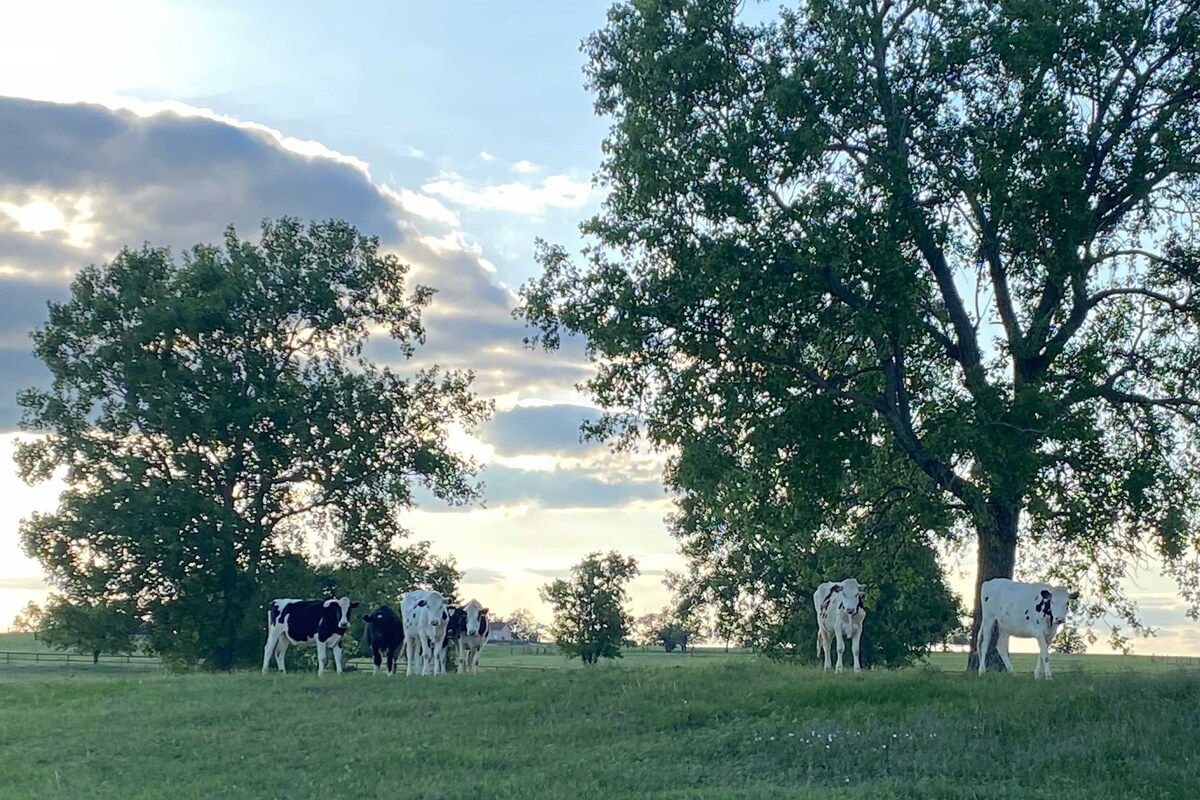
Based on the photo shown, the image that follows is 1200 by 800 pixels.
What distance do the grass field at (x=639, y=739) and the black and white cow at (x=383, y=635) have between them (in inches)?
259

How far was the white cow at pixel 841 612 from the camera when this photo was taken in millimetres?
25562

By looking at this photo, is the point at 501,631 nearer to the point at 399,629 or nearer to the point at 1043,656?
the point at 399,629

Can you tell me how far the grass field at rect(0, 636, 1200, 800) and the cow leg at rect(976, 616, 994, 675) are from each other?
1.99m

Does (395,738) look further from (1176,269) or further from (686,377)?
(1176,269)

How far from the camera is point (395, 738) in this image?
19.0 m

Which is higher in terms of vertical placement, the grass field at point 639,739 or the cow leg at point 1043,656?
the cow leg at point 1043,656

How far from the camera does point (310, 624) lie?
102ft

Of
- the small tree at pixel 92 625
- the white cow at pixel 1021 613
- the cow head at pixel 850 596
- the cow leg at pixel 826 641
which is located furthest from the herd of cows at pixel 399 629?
the white cow at pixel 1021 613

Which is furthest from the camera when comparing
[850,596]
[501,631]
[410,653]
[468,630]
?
[501,631]

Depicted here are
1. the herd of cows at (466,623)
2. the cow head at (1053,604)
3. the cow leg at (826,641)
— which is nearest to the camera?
the cow head at (1053,604)

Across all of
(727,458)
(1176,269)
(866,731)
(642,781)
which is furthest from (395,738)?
(1176,269)

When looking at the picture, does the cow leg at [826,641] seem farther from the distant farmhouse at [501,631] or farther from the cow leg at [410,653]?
the distant farmhouse at [501,631]

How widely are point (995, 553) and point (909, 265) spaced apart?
6896 mm

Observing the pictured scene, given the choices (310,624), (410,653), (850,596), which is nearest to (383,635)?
(410,653)
